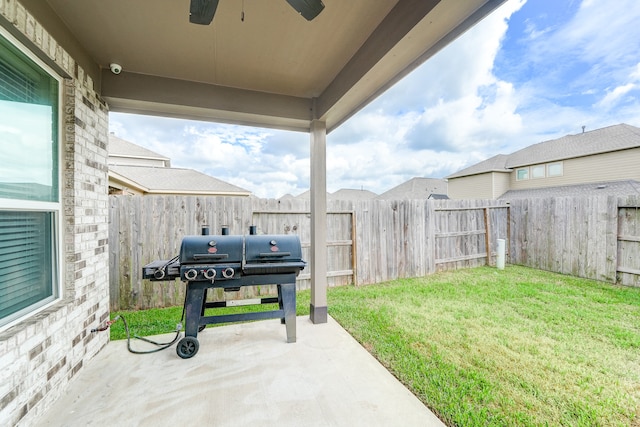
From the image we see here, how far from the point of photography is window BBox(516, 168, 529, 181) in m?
11.9

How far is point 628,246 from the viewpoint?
4.47 m

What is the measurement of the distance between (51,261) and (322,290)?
2459 millimetres

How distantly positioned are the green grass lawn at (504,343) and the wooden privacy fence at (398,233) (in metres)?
0.41

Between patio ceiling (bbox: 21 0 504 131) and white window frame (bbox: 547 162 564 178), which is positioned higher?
white window frame (bbox: 547 162 564 178)

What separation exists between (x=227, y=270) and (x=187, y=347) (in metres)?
0.79

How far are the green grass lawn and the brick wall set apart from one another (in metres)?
0.86

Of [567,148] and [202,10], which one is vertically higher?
[567,148]

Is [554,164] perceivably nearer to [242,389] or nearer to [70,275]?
[242,389]

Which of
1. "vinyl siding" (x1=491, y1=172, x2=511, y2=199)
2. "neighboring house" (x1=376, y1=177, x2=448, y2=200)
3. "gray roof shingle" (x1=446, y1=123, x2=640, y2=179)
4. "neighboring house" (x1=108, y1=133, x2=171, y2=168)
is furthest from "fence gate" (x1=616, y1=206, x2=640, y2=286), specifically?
"neighboring house" (x1=108, y1=133, x2=171, y2=168)

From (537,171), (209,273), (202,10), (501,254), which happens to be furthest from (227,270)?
(537,171)

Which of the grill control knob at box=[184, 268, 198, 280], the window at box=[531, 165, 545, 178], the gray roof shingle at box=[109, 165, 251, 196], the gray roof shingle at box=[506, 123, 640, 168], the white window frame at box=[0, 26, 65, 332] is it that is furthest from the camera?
the window at box=[531, 165, 545, 178]

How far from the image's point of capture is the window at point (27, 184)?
1.51 metres

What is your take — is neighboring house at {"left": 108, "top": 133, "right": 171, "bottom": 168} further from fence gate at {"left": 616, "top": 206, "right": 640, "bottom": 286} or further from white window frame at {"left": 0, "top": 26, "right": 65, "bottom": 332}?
fence gate at {"left": 616, "top": 206, "right": 640, "bottom": 286}

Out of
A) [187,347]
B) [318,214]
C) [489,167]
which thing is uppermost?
[489,167]
